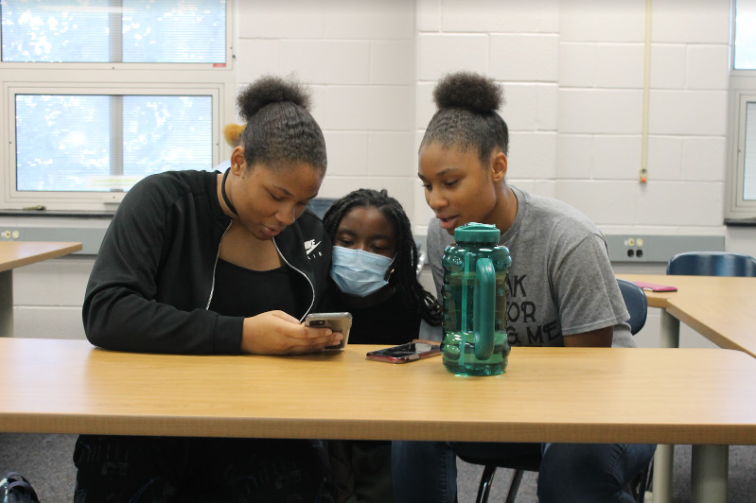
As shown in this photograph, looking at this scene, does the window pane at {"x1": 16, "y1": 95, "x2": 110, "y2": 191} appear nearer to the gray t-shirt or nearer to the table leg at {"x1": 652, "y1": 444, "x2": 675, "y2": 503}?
the gray t-shirt

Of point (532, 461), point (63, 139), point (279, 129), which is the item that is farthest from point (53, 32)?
point (532, 461)

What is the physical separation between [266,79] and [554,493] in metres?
1.02

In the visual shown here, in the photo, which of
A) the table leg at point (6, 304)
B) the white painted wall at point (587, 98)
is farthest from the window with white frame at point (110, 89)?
the table leg at point (6, 304)

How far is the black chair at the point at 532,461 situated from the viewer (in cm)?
150

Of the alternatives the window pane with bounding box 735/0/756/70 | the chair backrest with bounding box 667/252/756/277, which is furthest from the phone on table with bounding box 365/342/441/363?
the window pane with bounding box 735/0/756/70

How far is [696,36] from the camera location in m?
3.21

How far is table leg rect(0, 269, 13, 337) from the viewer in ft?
8.75

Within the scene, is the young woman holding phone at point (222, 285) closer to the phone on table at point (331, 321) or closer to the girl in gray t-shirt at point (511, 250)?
the phone on table at point (331, 321)

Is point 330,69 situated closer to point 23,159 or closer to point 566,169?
point 566,169

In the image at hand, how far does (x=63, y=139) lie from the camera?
11.3 feet

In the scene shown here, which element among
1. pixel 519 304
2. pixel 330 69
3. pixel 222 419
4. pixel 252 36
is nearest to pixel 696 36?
pixel 330 69

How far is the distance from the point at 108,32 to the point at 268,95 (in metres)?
2.32

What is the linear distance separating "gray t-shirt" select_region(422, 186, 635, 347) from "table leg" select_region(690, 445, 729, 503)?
0.35 meters

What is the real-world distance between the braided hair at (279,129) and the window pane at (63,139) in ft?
7.25
